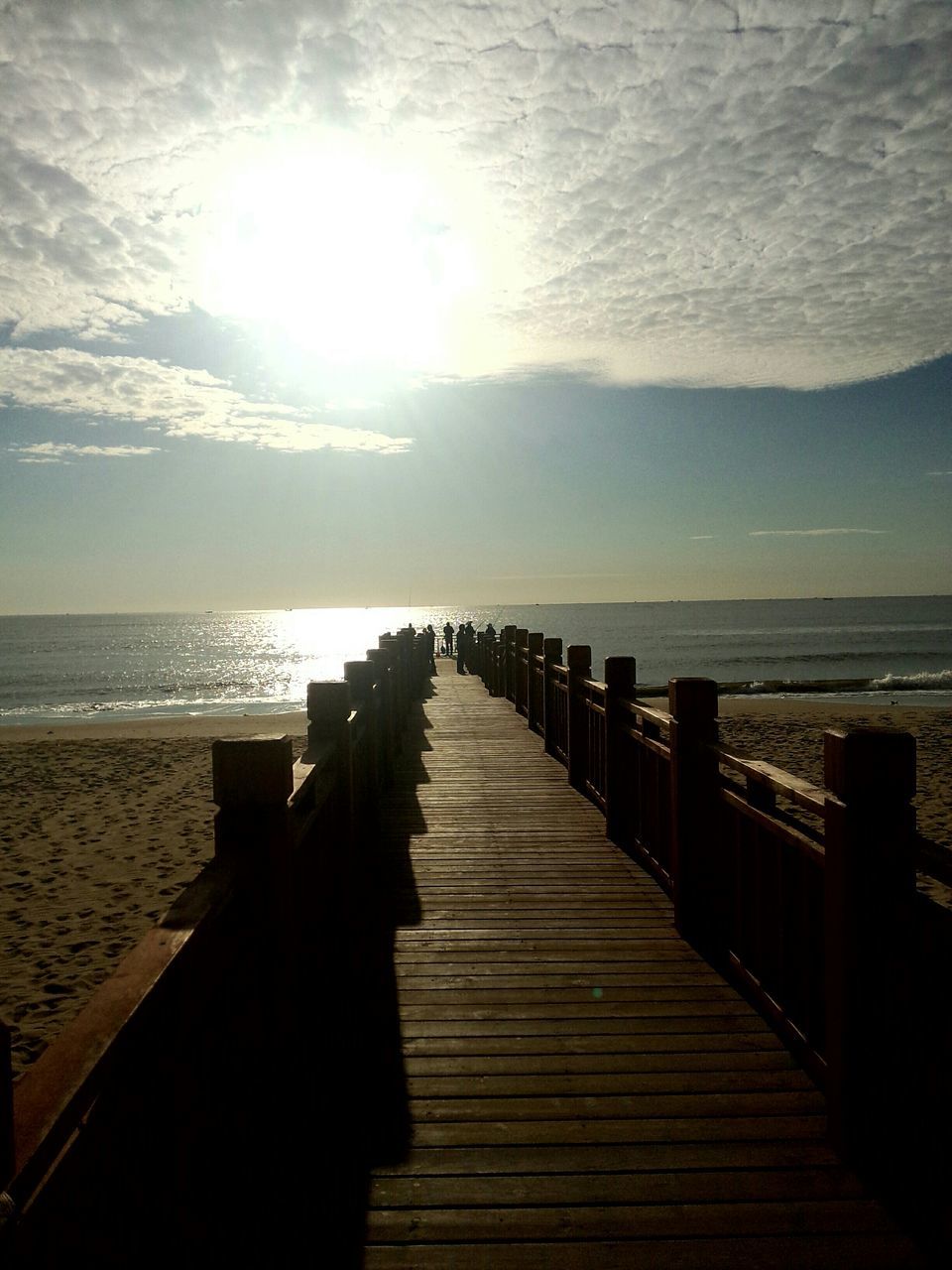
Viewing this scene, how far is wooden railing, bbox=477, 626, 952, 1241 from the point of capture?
102 inches

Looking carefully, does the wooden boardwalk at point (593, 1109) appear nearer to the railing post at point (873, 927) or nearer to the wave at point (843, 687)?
the railing post at point (873, 927)

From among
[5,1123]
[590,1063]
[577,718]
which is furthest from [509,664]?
[5,1123]

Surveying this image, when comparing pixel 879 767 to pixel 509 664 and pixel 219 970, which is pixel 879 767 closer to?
pixel 219 970

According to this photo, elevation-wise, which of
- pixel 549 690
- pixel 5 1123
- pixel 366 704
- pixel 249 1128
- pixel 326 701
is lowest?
pixel 249 1128

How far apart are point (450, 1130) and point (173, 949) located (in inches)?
70.5

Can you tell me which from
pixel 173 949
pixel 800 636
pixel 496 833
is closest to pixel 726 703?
pixel 496 833

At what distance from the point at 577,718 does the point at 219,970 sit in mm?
6665

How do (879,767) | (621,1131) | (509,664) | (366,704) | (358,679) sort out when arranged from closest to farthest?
(879,767), (621,1131), (358,679), (366,704), (509,664)

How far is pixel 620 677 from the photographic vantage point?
6.49 m

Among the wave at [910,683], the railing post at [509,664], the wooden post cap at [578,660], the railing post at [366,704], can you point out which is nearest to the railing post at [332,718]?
the railing post at [366,704]

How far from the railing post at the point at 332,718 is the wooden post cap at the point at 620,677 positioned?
2.44 metres

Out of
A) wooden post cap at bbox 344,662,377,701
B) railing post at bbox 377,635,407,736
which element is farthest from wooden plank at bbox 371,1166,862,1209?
railing post at bbox 377,635,407,736

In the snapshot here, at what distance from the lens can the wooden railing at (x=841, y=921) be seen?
259 cm

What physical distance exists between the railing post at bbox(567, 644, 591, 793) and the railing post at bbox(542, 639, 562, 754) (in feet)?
5.40
